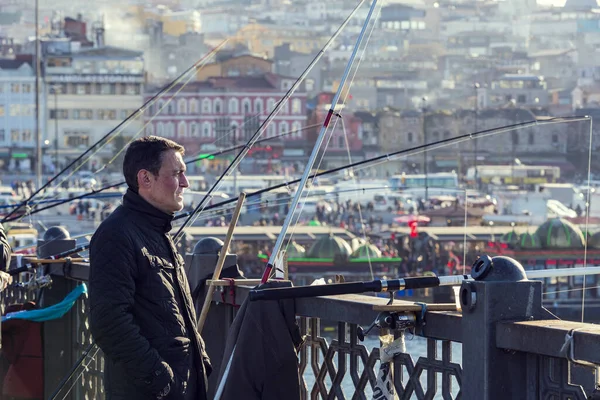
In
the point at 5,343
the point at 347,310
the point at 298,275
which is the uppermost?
the point at 347,310

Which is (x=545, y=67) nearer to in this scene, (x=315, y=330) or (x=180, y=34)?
(x=180, y=34)

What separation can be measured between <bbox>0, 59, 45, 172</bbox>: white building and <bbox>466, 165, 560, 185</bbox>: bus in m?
20.2

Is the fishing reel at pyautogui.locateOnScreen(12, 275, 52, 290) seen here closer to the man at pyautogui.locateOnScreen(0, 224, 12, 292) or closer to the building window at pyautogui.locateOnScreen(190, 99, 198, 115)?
the man at pyautogui.locateOnScreen(0, 224, 12, 292)

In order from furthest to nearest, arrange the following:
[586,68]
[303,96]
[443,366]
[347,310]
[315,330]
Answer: [586,68] < [303,96] < [315,330] < [347,310] < [443,366]

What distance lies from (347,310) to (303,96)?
7751 cm

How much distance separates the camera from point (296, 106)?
3159 inches

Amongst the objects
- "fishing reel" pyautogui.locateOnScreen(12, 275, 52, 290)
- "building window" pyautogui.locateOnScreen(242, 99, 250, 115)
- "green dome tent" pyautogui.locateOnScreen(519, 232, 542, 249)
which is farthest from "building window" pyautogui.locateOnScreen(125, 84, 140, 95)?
"fishing reel" pyautogui.locateOnScreen(12, 275, 52, 290)

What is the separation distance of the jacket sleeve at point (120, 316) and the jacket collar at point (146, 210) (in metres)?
0.09

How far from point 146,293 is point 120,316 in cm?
9

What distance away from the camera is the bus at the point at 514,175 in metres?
69.3

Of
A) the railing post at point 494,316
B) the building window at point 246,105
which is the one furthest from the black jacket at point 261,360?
the building window at point 246,105

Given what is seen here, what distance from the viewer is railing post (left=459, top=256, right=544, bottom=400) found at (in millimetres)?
2850

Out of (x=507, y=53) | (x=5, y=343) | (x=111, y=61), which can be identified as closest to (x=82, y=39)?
(x=111, y=61)

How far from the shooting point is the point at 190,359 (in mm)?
3135
